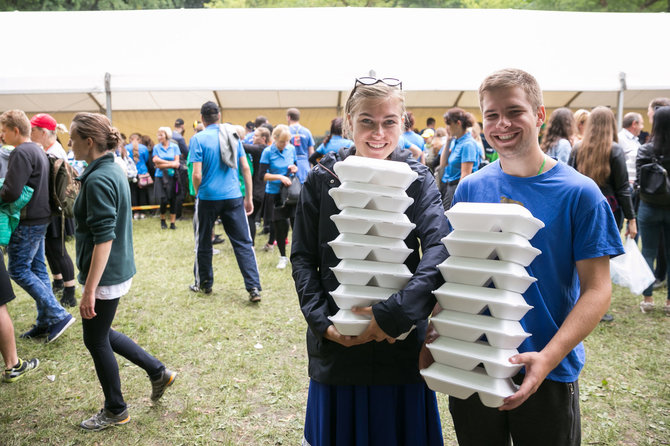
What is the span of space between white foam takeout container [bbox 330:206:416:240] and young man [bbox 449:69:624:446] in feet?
1.27

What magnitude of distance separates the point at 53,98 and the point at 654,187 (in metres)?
12.8

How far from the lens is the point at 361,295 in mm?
1311

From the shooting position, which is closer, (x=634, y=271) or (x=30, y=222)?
(x=30, y=222)

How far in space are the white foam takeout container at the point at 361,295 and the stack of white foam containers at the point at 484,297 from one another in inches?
6.4

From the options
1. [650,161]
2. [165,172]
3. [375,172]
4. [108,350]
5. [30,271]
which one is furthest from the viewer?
[165,172]

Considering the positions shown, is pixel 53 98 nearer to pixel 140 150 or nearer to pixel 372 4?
pixel 140 150

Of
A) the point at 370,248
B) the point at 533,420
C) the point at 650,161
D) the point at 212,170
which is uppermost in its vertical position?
the point at 650,161

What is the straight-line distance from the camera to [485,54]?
393 inches

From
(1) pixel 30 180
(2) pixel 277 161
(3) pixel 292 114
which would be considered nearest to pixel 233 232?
(2) pixel 277 161

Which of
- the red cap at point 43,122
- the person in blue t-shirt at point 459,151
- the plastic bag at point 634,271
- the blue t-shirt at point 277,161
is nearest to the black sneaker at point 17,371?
the red cap at point 43,122

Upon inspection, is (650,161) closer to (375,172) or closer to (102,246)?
(375,172)

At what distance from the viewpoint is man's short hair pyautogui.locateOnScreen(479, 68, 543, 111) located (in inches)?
53.1

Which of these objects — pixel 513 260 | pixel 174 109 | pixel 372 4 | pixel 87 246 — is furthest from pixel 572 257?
pixel 372 4

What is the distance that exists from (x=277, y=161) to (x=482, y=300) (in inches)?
216
